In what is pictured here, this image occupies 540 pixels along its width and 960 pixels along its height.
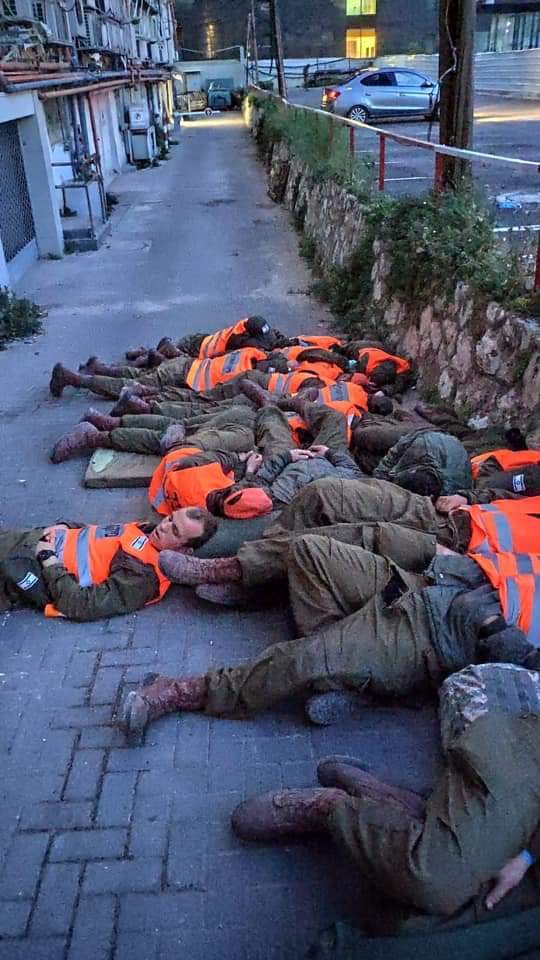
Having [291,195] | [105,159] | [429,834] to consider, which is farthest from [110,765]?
[105,159]

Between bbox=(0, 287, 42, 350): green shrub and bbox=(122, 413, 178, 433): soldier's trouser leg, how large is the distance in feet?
11.1

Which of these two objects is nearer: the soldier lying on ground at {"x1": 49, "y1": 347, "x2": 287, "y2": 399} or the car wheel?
the soldier lying on ground at {"x1": 49, "y1": 347, "x2": 287, "y2": 399}

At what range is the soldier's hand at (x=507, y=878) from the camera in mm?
2221

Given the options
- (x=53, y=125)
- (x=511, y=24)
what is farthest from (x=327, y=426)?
(x=511, y=24)

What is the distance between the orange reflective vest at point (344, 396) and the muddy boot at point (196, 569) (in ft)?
6.56

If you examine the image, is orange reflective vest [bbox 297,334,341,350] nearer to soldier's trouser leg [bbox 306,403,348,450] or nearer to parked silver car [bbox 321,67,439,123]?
soldier's trouser leg [bbox 306,403,348,450]

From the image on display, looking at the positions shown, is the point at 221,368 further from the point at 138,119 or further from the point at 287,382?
the point at 138,119

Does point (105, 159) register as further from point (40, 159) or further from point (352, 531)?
point (352, 531)

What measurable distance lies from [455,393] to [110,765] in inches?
157

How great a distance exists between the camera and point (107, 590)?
386 cm

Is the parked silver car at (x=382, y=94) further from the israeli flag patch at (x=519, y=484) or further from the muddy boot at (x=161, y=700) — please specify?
the muddy boot at (x=161, y=700)

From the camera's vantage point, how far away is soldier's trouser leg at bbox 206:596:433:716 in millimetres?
3115

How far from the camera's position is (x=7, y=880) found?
8.61ft

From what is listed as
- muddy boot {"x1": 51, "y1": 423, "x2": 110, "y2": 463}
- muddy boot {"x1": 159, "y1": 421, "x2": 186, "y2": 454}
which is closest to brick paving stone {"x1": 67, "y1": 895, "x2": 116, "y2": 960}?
muddy boot {"x1": 159, "y1": 421, "x2": 186, "y2": 454}
